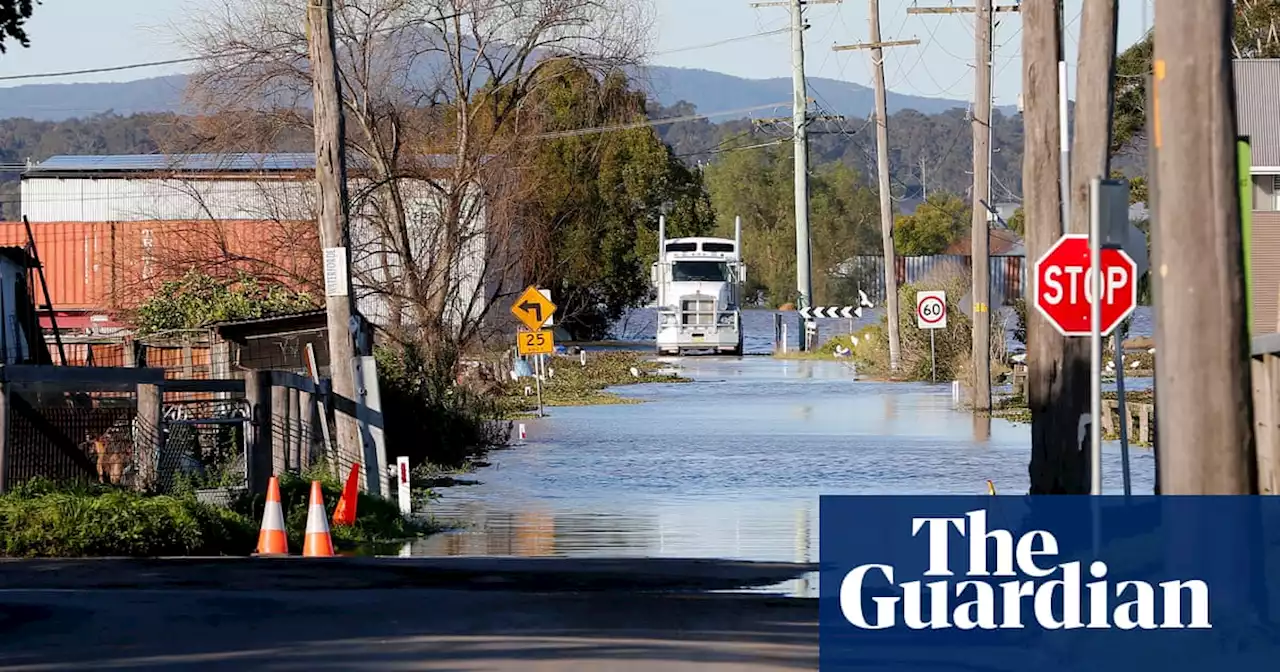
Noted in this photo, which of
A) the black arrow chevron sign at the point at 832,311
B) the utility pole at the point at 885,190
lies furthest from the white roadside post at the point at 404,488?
the black arrow chevron sign at the point at 832,311

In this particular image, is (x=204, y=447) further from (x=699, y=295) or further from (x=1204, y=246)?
(x=699, y=295)

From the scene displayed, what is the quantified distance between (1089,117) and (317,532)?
7.84 metres

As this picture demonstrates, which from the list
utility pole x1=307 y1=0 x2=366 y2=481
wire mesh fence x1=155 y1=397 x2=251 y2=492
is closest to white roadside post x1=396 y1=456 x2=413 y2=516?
utility pole x1=307 y1=0 x2=366 y2=481

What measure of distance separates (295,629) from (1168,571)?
496 centimetres

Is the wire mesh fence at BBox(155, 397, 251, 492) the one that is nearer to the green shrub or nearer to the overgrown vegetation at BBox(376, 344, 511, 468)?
the green shrub

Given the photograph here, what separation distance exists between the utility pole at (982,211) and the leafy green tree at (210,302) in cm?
1258

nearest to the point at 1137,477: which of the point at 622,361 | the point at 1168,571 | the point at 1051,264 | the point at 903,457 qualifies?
the point at 903,457

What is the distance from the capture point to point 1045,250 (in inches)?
808

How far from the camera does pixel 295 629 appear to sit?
12.3 m

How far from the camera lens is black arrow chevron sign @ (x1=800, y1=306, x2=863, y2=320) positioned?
2778 inches

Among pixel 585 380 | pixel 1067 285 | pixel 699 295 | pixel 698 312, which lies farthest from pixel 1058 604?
pixel 698 312

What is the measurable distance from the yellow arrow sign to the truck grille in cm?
2998

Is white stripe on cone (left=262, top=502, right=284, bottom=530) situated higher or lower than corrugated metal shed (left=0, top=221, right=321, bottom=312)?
lower

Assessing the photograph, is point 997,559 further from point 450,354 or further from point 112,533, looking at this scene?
point 450,354
